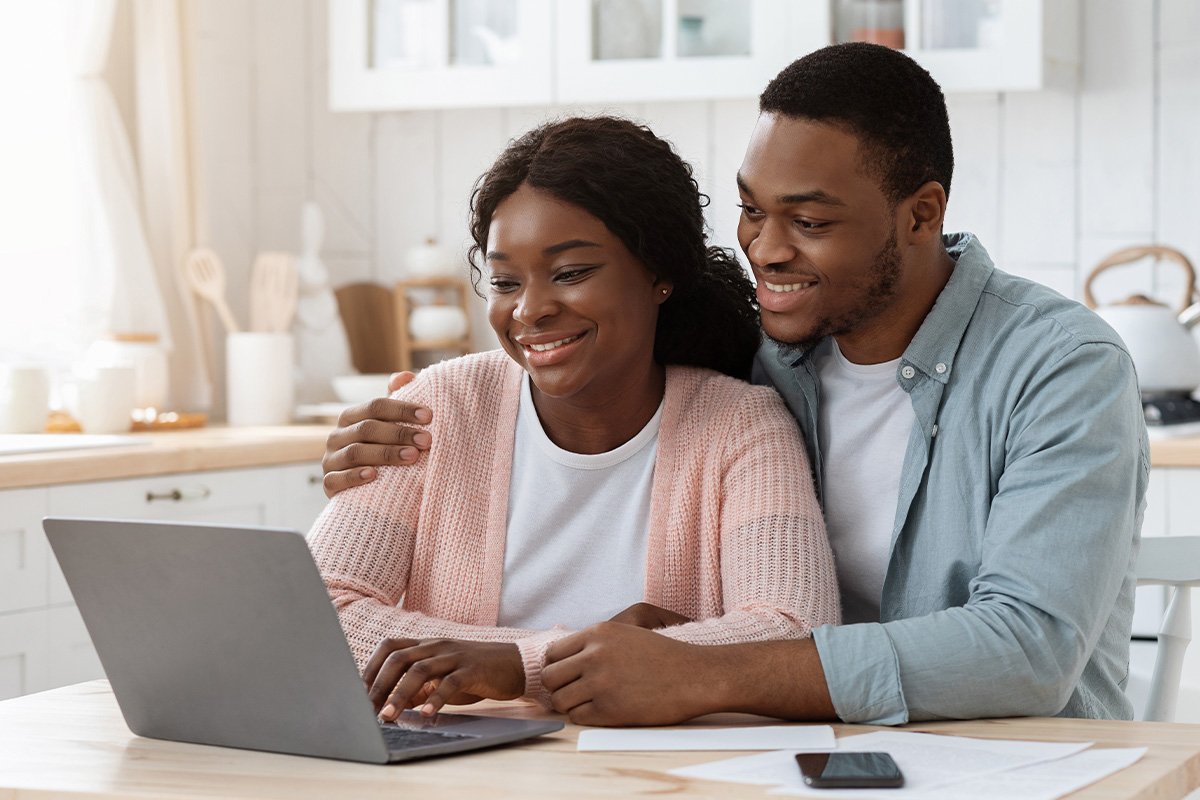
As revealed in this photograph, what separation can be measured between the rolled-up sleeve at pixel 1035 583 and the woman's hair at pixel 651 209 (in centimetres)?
41

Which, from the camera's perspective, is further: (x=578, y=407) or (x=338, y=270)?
(x=338, y=270)

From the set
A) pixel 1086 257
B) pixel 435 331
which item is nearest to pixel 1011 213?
pixel 1086 257

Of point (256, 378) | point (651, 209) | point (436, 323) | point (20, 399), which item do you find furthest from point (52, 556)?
point (651, 209)

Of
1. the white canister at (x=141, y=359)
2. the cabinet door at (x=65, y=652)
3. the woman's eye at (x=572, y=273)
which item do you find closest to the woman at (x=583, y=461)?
the woman's eye at (x=572, y=273)

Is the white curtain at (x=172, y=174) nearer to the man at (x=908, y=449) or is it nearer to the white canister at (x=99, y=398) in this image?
the white canister at (x=99, y=398)

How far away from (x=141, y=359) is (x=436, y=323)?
29.4 inches

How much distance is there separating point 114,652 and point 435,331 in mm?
2592

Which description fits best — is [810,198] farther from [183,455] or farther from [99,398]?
[99,398]

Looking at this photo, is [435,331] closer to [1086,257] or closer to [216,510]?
[216,510]

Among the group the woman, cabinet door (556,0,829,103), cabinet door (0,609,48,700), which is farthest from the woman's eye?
cabinet door (556,0,829,103)

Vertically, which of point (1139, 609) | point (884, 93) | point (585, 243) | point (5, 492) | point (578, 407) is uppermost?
point (884, 93)

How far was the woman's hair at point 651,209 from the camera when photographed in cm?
163

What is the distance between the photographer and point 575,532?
1679mm

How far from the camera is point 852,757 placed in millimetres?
1113
